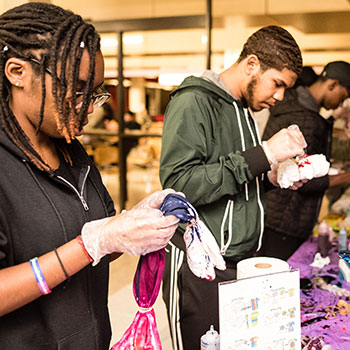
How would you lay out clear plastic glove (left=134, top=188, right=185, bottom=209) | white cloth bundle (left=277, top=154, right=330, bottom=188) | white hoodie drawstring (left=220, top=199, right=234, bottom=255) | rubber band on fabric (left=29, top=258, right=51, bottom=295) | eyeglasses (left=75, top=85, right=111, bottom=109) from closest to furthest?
rubber band on fabric (left=29, top=258, right=51, bottom=295)
eyeglasses (left=75, top=85, right=111, bottom=109)
clear plastic glove (left=134, top=188, right=185, bottom=209)
white hoodie drawstring (left=220, top=199, right=234, bottom=255)
white cloth bundle (left=277, top=154, right=330, bottom=188)

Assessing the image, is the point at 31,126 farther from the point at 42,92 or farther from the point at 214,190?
the point at 214,190

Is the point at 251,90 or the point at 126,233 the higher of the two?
the point at 251,90

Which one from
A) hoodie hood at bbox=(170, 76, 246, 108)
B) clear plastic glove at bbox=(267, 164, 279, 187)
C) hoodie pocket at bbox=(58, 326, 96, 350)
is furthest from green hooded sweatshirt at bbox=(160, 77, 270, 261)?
hoodie pocket at bbox=(58, 326, 96, 350)

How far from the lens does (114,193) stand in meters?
6.19

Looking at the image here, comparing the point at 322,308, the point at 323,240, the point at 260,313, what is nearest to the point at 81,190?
the point at 260,313

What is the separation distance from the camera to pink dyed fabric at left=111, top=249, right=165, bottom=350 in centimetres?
102

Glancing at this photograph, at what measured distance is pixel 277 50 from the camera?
5.29ft

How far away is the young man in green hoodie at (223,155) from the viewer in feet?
4.98

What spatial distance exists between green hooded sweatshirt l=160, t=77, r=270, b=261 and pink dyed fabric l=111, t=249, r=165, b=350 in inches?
19.2

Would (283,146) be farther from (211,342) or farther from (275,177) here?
(211,342)

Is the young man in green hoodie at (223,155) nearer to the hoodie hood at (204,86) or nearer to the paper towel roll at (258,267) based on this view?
the hoodie hood at (204,86)

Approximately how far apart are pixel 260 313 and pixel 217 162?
68cm

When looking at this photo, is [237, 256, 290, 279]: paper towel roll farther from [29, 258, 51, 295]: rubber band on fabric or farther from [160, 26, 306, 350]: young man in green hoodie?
[29, 258, 51, 295]: rubber band on fabric

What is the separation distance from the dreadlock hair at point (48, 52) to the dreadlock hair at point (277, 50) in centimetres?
86
